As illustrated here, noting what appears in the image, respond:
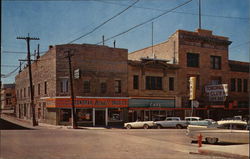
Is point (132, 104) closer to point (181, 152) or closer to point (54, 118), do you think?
point (54, 118)

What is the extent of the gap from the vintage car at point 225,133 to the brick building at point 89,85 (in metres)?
16.5

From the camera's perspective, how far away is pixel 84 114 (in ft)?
114

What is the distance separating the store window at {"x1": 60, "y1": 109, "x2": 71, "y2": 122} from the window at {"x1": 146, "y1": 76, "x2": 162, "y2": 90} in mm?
10454

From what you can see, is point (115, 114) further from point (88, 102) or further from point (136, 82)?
point (136, 82)

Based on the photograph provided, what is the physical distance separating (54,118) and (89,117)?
4094 millimetres

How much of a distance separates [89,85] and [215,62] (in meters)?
19.4

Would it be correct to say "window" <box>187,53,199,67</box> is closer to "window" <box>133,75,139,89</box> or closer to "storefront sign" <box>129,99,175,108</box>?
"storefront sign" <box>129,99,175,108</box>

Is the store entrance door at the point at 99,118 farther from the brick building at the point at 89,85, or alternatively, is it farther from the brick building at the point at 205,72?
the brick building at the point at 205,72

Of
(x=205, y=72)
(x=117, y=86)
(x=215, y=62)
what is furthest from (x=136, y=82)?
(x=215, y=62)

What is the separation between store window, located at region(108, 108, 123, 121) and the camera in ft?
117

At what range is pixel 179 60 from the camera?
131ft

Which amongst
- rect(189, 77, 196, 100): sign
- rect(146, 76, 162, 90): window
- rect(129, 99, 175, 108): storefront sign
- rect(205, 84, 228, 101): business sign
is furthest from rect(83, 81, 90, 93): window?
rect(205, 84, 228, 101): business sign

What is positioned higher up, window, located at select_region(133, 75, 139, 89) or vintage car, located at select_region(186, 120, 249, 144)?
window, located at select_region(133, 75, 139, 89)

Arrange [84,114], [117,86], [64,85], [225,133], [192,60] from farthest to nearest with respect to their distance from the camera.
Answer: [192,60] → [117,86] → [64,85] → [84,114] → [225,133]
